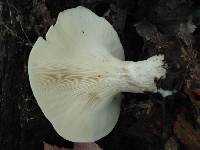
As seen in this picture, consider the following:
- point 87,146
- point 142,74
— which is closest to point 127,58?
point 142,74

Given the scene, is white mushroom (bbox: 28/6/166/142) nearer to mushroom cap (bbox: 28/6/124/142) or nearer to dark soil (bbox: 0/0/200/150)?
mushroom cap (bbox: 28/6/124/142)

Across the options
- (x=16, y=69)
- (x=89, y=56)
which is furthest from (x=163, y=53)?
(x=16, y=69)

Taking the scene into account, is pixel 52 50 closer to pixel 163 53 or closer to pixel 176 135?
pixel 163 53

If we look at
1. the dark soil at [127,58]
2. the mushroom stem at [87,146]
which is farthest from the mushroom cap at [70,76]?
the dark soil at [127,58]

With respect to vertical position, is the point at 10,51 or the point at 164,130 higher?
the point at 10,51

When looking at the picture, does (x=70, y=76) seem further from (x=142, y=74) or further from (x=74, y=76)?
(x=142, y=74)

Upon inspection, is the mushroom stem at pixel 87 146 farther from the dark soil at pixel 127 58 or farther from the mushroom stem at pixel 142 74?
the mushroom stem at pixel 142 74
